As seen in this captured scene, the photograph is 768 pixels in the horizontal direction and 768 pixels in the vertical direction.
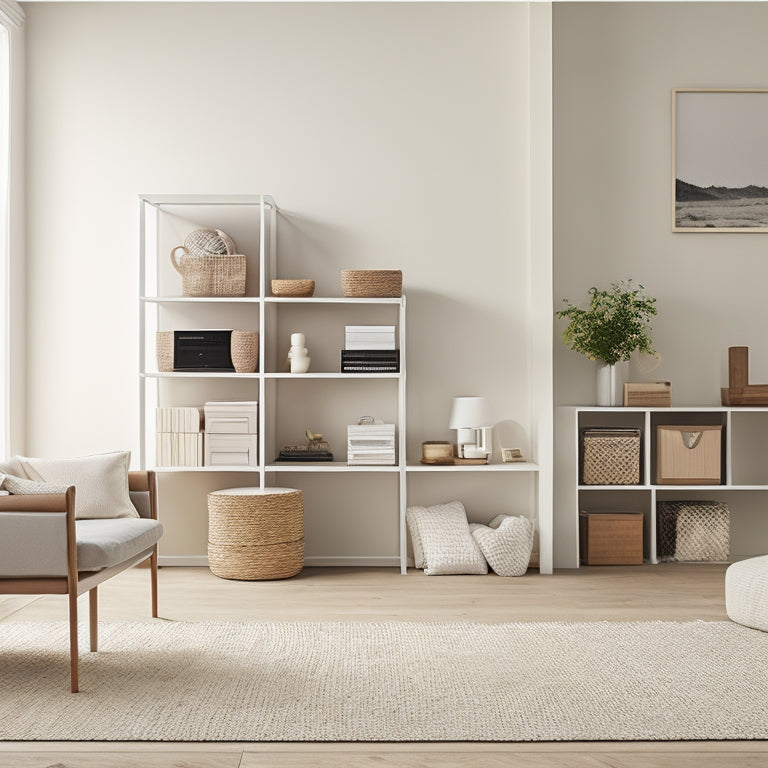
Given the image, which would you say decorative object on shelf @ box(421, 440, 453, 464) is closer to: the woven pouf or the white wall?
the white wall

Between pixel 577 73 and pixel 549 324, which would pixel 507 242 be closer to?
pixel 549 324

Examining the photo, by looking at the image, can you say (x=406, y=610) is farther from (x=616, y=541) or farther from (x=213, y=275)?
(x=213, y=275)

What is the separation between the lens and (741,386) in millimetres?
5070

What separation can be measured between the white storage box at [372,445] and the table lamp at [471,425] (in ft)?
1.24

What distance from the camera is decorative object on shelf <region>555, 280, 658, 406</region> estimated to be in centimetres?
497

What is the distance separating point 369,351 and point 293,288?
1.79 ft

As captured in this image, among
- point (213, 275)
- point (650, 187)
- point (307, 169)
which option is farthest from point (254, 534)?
point (650, 187)

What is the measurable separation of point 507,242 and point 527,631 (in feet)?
8.04

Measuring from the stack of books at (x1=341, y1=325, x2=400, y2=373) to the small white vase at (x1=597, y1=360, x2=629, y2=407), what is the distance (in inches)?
48.3

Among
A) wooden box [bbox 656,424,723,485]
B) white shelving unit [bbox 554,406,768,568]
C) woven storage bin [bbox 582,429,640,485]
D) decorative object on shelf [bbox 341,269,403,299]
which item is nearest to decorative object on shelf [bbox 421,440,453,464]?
white shelving unit [bbox 554,406,768,568]

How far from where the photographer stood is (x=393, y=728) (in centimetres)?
258

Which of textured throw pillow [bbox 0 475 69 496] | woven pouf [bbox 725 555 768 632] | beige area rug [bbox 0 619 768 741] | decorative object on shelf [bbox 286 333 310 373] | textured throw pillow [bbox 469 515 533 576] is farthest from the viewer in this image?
decorative object on shelf [bbox 286 333 310 373]

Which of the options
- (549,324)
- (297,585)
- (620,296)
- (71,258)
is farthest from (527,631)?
(71,258)

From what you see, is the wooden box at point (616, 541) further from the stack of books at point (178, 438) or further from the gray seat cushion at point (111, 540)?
the gray seat cushion at point (111, 540)
